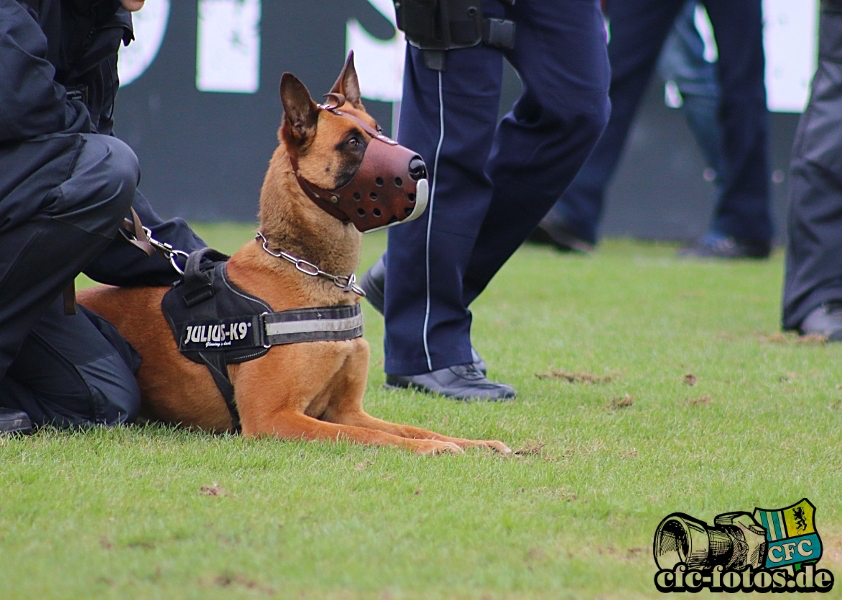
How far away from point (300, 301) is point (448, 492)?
2.47ft

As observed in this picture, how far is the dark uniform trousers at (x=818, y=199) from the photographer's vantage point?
4879 millimetres

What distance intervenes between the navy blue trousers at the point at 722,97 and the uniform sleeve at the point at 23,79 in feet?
17.6

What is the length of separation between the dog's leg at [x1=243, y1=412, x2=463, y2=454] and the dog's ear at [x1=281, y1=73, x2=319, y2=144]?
76 cm

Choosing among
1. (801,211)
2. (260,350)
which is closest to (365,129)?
(260,350)

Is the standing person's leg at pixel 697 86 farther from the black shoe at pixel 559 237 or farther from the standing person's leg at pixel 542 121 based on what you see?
the standing person's leg at pixel 542 121

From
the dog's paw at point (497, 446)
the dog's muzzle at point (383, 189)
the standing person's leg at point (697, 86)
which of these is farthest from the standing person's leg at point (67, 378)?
the standing person's leg at point (697, 86)

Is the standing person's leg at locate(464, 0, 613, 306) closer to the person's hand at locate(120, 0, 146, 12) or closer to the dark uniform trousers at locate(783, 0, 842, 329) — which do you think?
the person's hand at locate(120, 0, 146, 12)

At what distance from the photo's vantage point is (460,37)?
3.51 m

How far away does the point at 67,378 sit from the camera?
2871mm

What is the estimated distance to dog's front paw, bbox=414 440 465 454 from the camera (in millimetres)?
A: 2701

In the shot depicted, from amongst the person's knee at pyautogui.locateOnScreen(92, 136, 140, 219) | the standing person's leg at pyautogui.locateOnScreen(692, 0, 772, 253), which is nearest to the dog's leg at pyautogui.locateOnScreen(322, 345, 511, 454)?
the person's knee at pyautogui.locateOnScreen(92, 136, 140, 219)

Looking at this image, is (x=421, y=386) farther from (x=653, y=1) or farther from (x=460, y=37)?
(x=653, y=1)

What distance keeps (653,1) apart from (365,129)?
5262 mm

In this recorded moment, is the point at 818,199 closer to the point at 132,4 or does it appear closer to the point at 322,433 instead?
the point at 322,433
